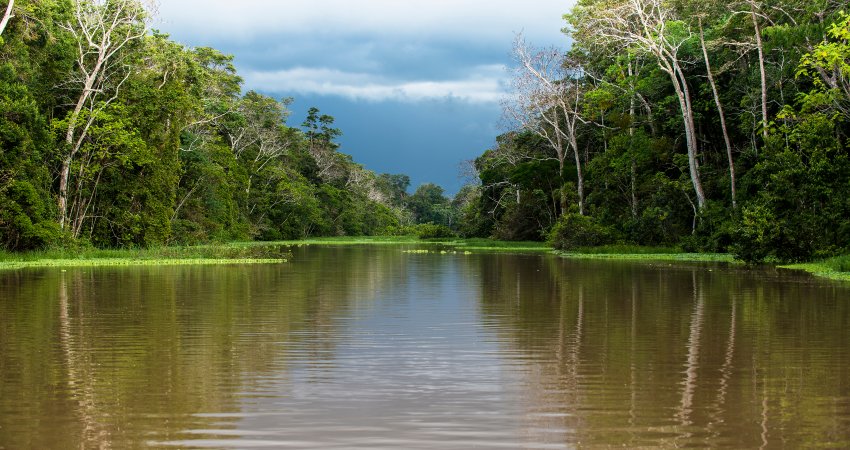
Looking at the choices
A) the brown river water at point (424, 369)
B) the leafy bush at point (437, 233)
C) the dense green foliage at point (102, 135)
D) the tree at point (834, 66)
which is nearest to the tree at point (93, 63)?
the dense green foliage at point (102, 135)

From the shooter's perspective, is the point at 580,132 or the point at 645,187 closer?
the point at 645,187

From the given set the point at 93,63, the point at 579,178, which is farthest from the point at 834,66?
the point at 93,63

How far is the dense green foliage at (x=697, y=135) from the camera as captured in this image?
28.8 metres

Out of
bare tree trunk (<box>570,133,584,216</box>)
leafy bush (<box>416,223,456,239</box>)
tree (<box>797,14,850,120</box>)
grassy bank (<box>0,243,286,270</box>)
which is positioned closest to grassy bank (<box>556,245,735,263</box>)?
tree (<box>797,14,850,120</box>)

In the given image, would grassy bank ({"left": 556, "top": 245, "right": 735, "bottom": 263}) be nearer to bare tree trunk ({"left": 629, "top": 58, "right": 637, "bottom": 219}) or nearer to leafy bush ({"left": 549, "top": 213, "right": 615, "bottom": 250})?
leafy bush ({"left": 549, "top": 213, "right": 615, "bottom": 250})

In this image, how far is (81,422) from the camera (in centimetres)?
719

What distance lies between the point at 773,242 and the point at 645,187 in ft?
57.6

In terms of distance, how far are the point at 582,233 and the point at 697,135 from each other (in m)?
7.49

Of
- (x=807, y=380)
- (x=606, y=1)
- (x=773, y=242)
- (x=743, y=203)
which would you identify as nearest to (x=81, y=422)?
(x=807, y=380)

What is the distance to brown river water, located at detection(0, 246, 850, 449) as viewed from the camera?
692 cm

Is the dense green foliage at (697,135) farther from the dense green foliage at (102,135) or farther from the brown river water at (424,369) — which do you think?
the dense green foliage at (102,135)

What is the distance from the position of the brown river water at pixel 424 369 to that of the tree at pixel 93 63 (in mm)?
19222

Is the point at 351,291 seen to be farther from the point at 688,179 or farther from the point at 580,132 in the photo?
the point at 580,132

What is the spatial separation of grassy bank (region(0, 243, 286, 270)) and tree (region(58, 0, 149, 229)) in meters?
3.01
